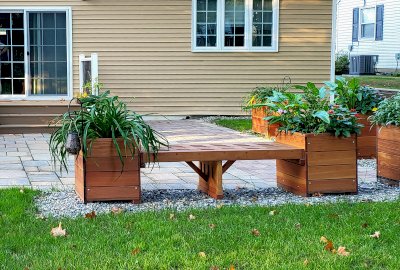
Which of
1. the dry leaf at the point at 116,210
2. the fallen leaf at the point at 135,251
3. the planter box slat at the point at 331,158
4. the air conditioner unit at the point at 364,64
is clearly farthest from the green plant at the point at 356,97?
the air conditioner unit at the point at 364,64

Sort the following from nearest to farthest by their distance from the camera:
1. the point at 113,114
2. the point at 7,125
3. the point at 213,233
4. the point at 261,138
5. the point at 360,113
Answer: the point at 213,233, the point at 113,114, the point at 360,113, the point at 261,138, the point at 7,125

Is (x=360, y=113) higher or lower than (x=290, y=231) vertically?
higher

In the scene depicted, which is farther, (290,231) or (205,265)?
(290,231)

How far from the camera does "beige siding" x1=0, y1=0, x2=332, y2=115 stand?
575 inches

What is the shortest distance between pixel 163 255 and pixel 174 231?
618mm

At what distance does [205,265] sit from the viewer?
4.12 m

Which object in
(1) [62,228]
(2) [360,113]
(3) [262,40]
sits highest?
(3) [262,40]

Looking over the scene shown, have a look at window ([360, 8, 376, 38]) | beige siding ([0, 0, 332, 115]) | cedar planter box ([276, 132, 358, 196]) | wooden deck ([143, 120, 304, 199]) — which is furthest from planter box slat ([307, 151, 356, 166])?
window ([360, 8, 376, 38])

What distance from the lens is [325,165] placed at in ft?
21.5

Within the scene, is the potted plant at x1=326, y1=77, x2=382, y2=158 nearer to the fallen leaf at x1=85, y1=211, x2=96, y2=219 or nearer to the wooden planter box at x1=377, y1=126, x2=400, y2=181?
the wooden planter box at x1=377, y1=126, x2=400, y2=181

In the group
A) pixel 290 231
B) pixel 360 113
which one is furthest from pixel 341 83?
pixel 290 231

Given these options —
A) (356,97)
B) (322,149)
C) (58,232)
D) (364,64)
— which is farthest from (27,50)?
(364,64)

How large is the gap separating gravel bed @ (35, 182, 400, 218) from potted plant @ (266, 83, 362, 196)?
0.11m

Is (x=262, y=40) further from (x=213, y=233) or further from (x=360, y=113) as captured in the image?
(x=213, y=233)
